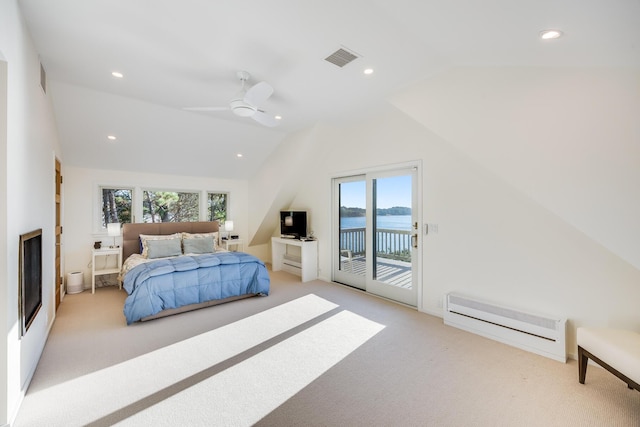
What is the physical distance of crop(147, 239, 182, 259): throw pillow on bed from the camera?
15.5 ft

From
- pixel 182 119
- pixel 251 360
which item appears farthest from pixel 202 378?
pixel 182 119

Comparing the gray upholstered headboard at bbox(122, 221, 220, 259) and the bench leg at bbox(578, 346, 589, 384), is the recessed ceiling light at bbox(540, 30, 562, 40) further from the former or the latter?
the gray upholstered headboard at bbox(122, 221, 220, 259)

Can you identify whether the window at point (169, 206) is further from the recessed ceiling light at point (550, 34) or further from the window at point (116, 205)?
the recessed ceiling light at point (550, 34)

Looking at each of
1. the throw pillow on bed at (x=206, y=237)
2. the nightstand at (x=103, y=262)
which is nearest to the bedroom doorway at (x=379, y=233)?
the throw pillow on bed at (x=206, y=237)

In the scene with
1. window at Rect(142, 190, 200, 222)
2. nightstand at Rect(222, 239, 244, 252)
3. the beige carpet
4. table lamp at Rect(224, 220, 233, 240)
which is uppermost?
window at Rect(142, 190, 200, 222)

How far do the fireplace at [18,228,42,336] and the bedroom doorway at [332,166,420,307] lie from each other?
3955mm

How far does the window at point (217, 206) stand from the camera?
6.42 meters

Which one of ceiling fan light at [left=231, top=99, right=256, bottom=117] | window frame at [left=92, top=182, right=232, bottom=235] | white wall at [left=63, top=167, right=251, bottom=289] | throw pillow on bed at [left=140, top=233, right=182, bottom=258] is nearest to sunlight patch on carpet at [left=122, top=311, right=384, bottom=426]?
ceiling fan light at [left=231, top=99, right=256, bottom=117]

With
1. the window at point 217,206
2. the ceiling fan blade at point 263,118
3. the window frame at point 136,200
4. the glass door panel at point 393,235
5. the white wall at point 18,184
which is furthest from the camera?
the window at point 217,206

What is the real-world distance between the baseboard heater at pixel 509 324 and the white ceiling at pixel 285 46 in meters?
2.27

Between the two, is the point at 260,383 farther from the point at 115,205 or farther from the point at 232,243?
the point at 115,205

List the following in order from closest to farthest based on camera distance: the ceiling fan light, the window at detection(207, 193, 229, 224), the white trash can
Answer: the ceiling fan light
the white trash can
the window at detection(207, 193, 229, 224)

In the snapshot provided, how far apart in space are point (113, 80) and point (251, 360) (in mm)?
3501

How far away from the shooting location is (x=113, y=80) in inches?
123
